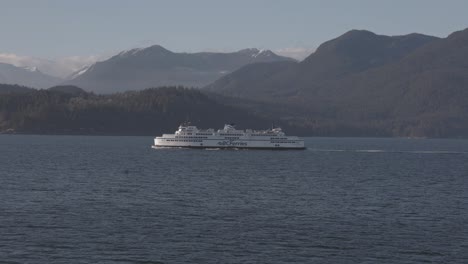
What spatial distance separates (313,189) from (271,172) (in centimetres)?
3451

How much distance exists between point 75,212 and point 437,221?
115 ft

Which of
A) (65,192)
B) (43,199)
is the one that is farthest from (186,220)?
(65,192)

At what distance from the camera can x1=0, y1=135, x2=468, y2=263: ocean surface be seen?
68688 millimetres

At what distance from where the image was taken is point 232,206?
3767 inches

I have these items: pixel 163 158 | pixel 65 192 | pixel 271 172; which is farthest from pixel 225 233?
pixel 163 158

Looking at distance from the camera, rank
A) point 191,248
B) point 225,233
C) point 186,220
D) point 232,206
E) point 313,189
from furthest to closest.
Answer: point 313,189 < point 232,206 < point 186,220 < point 225,233 < point 191,248

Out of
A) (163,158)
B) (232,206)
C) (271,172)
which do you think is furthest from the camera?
(163,158)

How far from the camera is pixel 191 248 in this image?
70.4 metres

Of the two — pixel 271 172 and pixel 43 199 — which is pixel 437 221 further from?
pixel 271 172

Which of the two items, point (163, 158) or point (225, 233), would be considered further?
point (163, 158)

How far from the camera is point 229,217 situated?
284 feet

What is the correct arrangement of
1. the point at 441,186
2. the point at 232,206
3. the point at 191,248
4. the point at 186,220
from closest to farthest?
1. the point at 191,248
2. the point at 186,220
3. the point at 232,206
4. the point at 441,186

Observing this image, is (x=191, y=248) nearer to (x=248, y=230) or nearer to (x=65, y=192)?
(x=248, y=230)

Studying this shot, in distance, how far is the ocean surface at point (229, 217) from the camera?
6869cm
